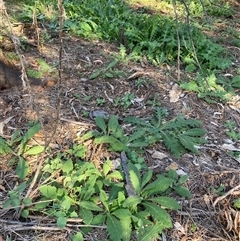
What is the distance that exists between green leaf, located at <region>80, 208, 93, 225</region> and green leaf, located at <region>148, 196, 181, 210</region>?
0.41 meters

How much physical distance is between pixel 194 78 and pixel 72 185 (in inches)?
76.6

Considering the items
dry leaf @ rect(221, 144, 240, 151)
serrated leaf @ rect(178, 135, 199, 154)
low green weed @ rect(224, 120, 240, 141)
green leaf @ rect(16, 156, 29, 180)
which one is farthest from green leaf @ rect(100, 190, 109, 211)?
low green weed @ rect(224, 120, 240, 141)

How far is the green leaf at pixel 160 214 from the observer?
7.25 ft

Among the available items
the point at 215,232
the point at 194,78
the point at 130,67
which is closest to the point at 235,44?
the point at 194,78

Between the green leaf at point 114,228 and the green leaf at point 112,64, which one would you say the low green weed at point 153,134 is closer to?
the green leaf at point 114,228

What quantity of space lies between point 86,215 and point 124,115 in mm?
1119

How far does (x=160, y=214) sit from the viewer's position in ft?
7.32

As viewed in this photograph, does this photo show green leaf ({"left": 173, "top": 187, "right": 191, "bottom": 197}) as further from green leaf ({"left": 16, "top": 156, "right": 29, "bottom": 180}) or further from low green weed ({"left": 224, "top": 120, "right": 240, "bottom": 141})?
green leaf ({"left": 16, "top": 156, "right": 29, "bottom": 180})

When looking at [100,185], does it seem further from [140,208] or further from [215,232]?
[215,232]

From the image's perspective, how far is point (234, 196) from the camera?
253 cm

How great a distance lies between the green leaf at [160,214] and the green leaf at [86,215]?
35 cm

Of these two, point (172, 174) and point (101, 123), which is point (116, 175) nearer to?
point (172, 174)

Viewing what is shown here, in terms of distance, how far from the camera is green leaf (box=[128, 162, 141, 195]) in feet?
7.79

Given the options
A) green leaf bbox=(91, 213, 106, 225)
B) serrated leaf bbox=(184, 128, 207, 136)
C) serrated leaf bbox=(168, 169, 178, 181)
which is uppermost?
serrated leaf bbox=(184, 128, 207, 136)
